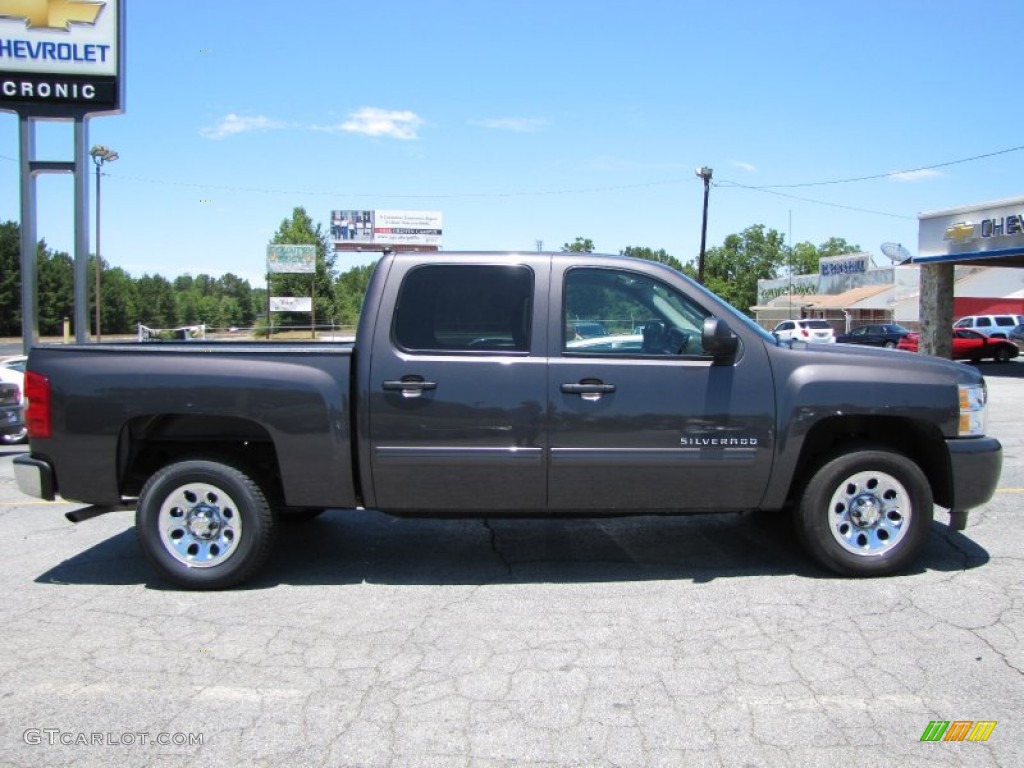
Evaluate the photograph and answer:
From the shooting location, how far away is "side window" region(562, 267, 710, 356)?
4723 millimetres

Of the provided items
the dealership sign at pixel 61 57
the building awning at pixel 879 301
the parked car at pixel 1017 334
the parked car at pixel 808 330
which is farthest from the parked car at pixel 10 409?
the building awning at pixel 879 301

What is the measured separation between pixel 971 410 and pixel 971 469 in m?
0.34

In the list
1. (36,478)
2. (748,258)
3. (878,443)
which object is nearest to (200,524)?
(36,478)

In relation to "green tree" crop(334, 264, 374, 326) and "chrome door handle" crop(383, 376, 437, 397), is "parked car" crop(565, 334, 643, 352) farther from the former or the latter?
"green tree" crop(334, 264, 374, 326)

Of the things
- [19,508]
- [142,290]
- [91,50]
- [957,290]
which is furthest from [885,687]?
[142,290]

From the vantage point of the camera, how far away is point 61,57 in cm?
1334

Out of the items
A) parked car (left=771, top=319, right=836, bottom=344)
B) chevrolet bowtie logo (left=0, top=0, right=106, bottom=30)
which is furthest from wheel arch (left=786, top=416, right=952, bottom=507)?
parked car (left=771, top=319, right=836, bottom=344)

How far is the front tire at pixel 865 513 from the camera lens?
15.4 feet

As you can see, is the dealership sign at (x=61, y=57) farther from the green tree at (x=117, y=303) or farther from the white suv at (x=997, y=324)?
the green tree at (x=117, y=303)

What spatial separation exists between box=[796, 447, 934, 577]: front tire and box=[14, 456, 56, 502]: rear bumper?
4334 millimetres

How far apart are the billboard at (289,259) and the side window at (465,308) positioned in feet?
177

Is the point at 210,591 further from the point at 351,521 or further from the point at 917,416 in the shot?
the point at 917,416

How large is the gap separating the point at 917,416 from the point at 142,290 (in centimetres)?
9750

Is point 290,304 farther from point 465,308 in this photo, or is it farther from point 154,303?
point 465,308
